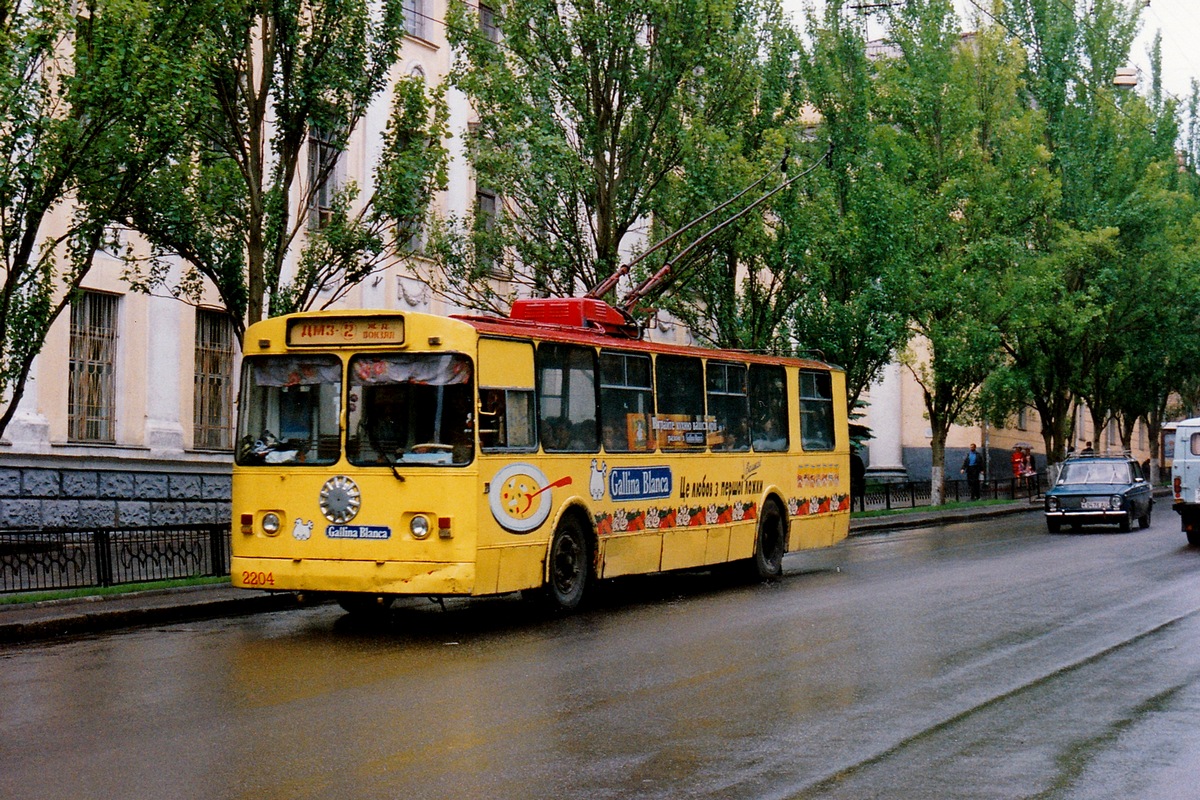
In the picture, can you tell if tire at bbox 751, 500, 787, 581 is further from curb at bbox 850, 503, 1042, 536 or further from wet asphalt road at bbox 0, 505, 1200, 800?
curb at bbox 850, 503, 1042, 536

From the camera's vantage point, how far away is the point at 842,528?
22609 millimetres

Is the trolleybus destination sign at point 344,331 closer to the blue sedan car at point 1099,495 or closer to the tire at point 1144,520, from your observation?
the blue sedan car at point 1099,495

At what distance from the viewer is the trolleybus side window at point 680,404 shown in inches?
692

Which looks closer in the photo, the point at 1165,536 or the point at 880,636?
the point at 880,636

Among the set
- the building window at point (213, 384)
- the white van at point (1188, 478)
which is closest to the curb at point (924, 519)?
the white van at point (1188, 478)

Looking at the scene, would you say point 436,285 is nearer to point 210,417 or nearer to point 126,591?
point 210,417

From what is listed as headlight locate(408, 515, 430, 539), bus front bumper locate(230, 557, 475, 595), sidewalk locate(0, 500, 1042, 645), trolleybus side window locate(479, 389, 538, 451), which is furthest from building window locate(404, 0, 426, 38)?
headlight locate(408, 515, 430, 539)

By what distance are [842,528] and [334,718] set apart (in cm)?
1432

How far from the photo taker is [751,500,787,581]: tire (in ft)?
65.9

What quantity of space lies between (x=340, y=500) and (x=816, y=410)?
30.9 feet

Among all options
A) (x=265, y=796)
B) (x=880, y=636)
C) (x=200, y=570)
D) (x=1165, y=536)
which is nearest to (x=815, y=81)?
(x=1165, y=536)

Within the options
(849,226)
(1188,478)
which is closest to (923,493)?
(849,226)

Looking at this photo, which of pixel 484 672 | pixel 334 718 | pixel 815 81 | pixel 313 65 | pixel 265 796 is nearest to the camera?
pixel 265 796

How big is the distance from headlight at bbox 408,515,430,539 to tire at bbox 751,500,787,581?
712cm
